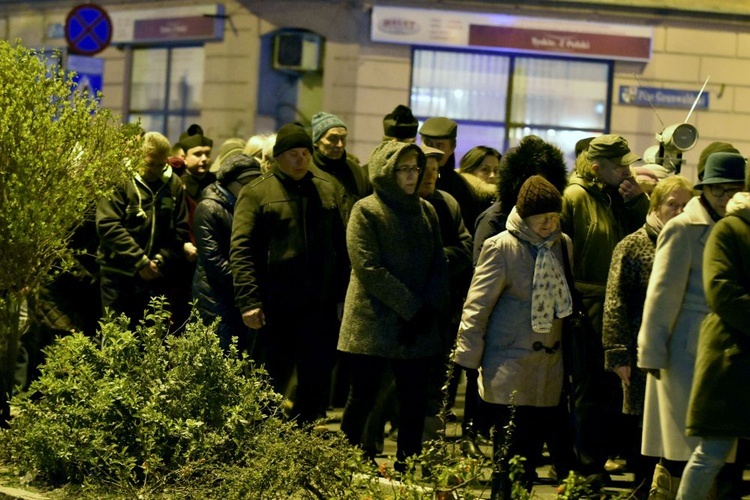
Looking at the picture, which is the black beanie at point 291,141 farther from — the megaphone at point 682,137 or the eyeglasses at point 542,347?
the megaphone at point 682,137

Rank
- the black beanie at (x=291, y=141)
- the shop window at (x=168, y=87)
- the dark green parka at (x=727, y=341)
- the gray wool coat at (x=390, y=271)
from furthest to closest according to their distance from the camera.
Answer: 1. the shop window at (x=168, y=87)
2. the black beanie at (x=291, y=141)
3. the gray wool coat at (x=390, y=271)
4. the dark green parka at (x=727, y=341)

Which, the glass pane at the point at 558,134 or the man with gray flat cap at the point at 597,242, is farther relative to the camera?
the glass pane at the point at 558,134

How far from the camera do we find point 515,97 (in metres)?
22.9

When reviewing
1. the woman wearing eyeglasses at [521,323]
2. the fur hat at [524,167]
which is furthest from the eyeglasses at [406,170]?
the woman wearing eyeglasses at [521,323]

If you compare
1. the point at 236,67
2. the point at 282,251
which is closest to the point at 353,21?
the point at 236,67

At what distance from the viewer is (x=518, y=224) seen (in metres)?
8.09

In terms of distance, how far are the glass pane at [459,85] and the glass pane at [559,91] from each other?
10.6 inches

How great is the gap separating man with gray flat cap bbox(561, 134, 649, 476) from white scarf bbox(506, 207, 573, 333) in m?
1.00

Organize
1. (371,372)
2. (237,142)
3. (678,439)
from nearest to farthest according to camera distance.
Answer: (678,439)
(371,372)
(237,142)

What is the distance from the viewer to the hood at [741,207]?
6973 mm

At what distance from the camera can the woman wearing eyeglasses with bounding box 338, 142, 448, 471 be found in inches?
354

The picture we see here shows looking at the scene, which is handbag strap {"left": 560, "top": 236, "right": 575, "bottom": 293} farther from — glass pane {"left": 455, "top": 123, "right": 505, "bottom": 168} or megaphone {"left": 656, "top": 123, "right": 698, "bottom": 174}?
glass pane {"left": 455, "top": 123, "right": 505, "bottom": 168}

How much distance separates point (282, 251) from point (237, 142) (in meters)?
3.89

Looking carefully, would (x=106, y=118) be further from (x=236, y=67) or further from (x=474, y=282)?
(x=236, y=67)
